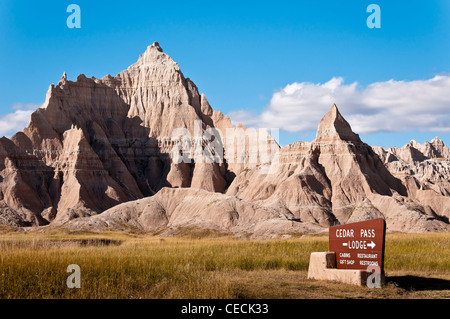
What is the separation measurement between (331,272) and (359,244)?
1.45 metres

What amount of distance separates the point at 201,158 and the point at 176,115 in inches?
730

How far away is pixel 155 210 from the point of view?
307ft

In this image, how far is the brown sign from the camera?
18609mm

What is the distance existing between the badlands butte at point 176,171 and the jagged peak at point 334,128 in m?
0.28

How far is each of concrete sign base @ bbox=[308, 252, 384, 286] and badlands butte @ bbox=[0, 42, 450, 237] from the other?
48887mm

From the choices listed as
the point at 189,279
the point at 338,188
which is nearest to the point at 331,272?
the point at 189,279

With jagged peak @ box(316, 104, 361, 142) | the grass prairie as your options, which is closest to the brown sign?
the grass prairie

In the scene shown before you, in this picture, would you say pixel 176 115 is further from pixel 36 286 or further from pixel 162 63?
pixel 36 286

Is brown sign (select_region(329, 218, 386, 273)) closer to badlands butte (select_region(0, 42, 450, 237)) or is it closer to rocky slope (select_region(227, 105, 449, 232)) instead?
badlands butte (select_region(0, 42, 450, 237))

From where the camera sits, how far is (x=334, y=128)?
11406cm

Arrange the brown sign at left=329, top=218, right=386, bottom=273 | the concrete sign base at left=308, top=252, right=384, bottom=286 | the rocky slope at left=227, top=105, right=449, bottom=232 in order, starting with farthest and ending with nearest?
the rocky slope at left=227, top=105, right=449, bottom=232
the concrete sign base at left=308, top=252, right=384, bottom=286
the brown sign at left=329, top=218, right=386, bottom=273

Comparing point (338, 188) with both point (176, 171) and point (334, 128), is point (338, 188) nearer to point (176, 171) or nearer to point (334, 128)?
point (334, 128)

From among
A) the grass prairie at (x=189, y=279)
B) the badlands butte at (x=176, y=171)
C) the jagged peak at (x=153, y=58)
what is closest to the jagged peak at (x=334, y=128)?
the badlands butte at (x=176, y=171)
